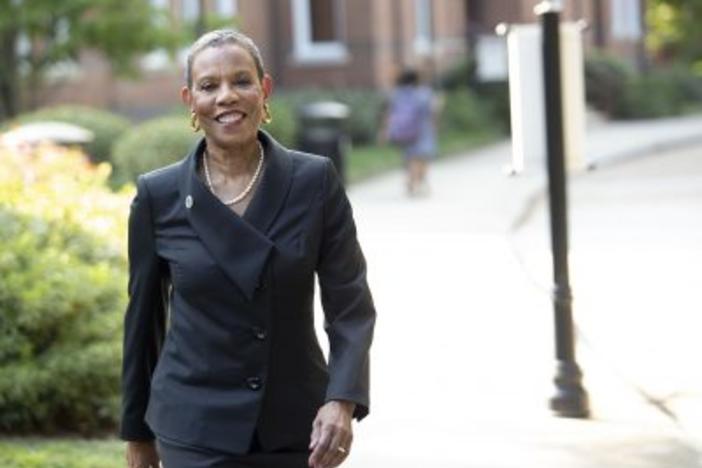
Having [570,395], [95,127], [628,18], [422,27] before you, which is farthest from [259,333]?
[628,18]

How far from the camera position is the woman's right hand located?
4.19m

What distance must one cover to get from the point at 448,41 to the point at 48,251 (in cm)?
2989

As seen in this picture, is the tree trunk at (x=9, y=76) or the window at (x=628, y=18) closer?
the tree trunk at (x=9, y=76)

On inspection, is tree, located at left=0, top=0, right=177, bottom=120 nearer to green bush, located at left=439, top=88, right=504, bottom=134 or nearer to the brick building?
the brick building

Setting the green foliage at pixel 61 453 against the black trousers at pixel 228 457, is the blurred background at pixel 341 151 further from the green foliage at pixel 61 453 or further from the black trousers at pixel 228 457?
the black trousers at pixel 228 457

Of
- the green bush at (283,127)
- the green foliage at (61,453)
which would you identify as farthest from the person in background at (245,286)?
the green bush at (283,127)

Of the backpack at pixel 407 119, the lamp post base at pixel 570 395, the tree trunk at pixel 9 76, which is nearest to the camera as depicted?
the lamp post base at pixel 570 395

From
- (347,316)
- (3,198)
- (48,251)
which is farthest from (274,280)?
(3,198)

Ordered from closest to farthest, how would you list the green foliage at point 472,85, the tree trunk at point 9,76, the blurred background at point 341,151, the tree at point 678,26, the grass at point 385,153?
1. the blurred background at point 341,151
2. the tree trunk at point 9,76
3. the grass at point 385,153
4. the green foliage at point 472,85
5. the tree at point 678,26

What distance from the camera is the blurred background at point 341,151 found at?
820cm

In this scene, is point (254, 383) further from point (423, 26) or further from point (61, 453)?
point (423, 26)

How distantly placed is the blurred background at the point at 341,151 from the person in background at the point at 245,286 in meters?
3.15

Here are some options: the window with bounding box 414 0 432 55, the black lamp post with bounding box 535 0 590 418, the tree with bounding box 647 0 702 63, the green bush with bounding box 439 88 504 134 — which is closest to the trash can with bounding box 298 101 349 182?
the green bush with bounding box 439 88 504 134

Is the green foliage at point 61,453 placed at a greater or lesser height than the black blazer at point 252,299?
lesser
